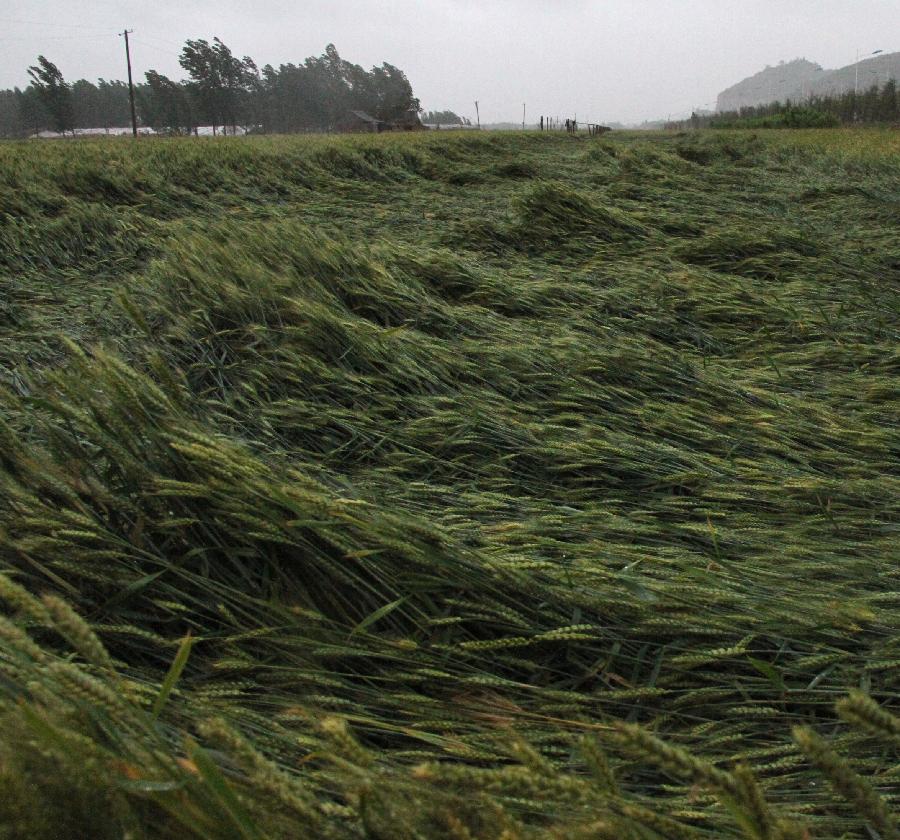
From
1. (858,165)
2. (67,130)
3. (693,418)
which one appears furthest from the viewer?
(67,130)

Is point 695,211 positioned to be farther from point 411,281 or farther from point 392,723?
point 392,723

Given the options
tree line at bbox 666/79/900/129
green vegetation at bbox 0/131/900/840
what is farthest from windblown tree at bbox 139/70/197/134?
green vegetation at bbox 0/131/900/840

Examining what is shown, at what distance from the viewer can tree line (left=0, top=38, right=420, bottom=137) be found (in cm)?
6016

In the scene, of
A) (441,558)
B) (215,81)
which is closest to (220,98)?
(215,81)

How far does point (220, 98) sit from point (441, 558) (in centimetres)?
7136

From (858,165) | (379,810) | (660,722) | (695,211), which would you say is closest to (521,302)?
(660,722)

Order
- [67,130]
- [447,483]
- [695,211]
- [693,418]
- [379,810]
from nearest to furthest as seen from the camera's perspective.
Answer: [379,810], [447,483], [693,418], [695,211], [67,130]

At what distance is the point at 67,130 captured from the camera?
202 feet

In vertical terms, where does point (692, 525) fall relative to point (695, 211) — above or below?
below

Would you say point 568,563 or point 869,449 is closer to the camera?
point 568,563

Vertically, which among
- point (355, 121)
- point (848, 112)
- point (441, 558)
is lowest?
point (441, 558)

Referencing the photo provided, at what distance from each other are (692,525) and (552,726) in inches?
29.9

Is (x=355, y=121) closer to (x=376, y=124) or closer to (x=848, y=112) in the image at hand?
(x=376, y=124)

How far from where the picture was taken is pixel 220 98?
6166cm
